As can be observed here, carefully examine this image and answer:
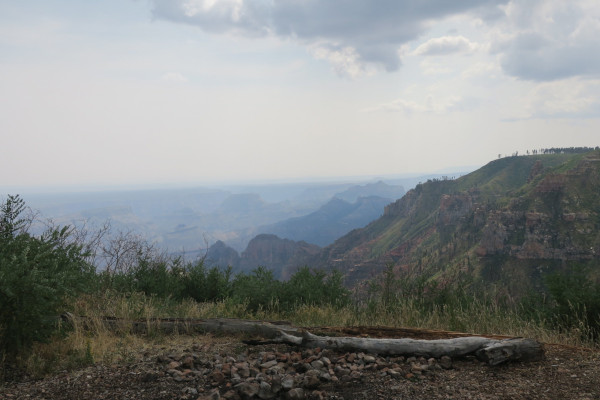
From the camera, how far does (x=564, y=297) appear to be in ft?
25.0

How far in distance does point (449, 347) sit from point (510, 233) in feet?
378

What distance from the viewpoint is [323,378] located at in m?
A: 4.45

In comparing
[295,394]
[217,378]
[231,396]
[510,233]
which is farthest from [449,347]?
[510,233]

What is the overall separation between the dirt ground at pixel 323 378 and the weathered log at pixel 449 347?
12cm

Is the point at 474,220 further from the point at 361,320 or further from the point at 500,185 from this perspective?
the point at 361,320

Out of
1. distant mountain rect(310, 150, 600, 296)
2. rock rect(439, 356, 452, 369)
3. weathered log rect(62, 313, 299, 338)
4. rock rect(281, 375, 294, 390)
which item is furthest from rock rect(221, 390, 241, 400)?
distant mountain rect(310, 150, 600, 296)

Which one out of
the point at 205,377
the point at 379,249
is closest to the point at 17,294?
the point at 205,377

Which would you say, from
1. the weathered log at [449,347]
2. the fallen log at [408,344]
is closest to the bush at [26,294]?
the fallen log at [408,344]

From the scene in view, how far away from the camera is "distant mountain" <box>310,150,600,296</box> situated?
87750mm

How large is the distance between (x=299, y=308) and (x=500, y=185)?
177653mm

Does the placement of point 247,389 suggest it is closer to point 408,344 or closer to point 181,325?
point 408,344

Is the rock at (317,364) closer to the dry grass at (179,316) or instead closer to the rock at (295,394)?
the rock at (295,394)

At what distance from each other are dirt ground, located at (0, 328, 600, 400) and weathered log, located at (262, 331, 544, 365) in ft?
0.40

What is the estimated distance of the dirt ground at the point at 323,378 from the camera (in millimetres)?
4156
